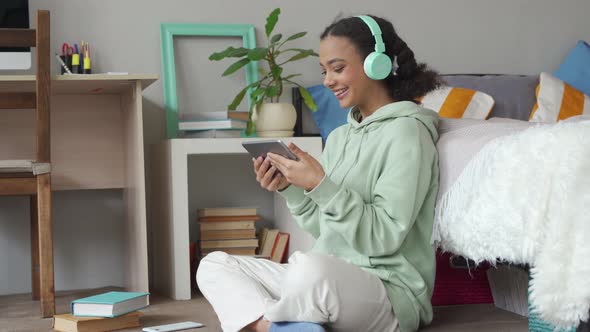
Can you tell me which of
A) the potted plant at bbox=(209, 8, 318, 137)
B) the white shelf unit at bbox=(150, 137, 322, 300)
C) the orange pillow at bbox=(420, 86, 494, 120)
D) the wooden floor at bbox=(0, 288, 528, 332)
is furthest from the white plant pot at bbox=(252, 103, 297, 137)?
the wooden floor at bbox=(0, 288, 528, 332)

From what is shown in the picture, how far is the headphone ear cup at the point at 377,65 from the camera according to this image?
163 cm

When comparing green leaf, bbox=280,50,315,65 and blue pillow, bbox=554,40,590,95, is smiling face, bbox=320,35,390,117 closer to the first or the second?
green leaf, bbox=280,50,315,65

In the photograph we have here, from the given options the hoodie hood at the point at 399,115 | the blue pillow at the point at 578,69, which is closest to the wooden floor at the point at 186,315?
the hoodie hood at the point at 399,115

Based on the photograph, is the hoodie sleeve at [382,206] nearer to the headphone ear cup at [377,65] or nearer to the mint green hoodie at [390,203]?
the mint green hoodie at [390,203]

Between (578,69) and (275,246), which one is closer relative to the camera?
(275,246)

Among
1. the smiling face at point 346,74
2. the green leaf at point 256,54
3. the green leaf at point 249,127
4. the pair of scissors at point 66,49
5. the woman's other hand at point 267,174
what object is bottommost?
the woman's other hand at point 267,174

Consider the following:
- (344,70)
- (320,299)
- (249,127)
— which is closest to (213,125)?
(249,127)

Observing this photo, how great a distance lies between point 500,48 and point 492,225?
6.58 feet

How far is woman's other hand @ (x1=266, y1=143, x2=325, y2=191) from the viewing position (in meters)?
1.48

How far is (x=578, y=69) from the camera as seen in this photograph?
3.04m

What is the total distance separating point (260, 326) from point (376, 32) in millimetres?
654

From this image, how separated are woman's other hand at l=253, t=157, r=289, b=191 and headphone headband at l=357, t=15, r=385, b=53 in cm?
33

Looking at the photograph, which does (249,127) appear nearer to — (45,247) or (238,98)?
(238,98)

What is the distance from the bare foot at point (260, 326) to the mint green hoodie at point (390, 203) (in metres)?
0.20
